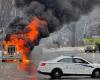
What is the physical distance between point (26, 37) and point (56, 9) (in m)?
4.12

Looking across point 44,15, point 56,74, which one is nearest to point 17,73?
point 56,74

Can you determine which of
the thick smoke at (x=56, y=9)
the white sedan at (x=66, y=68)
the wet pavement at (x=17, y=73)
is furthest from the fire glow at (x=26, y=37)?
the white sedan at (x=66, y=68)

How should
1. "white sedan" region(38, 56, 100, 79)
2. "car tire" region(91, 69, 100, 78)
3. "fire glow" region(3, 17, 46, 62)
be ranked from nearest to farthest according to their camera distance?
1. "white sedan" region(38, 56, 100, 79)
2. "car tire" region(91, 69, 100, 78)
3. "fire glow" region(3, 17, 46, 62)

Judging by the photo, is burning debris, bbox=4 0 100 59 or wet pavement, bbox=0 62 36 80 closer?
wet pavement, bbox=0 62 36 80

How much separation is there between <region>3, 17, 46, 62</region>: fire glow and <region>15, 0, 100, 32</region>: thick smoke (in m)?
0.65

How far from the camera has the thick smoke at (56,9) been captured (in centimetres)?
3666

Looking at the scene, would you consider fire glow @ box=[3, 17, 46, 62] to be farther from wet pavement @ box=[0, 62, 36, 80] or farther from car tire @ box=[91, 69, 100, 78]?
car tire @ box=[91, 69, 100, 78]

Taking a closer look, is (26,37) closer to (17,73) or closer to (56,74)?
(17,73)

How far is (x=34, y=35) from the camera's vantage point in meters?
37.7

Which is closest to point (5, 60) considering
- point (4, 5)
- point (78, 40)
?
point (4, 5)

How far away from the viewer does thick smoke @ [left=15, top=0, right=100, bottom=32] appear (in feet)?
120

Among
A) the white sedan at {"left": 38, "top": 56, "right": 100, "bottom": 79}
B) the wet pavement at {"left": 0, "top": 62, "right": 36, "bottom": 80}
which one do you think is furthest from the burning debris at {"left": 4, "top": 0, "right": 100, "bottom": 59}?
the white sedan at {"left": 38, "top": 56, "right": 100, "bottom": 79}

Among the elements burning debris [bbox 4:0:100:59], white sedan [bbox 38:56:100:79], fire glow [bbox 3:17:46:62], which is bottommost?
white sedan [bbox 38:56:100:79]

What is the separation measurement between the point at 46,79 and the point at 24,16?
49.3ft
